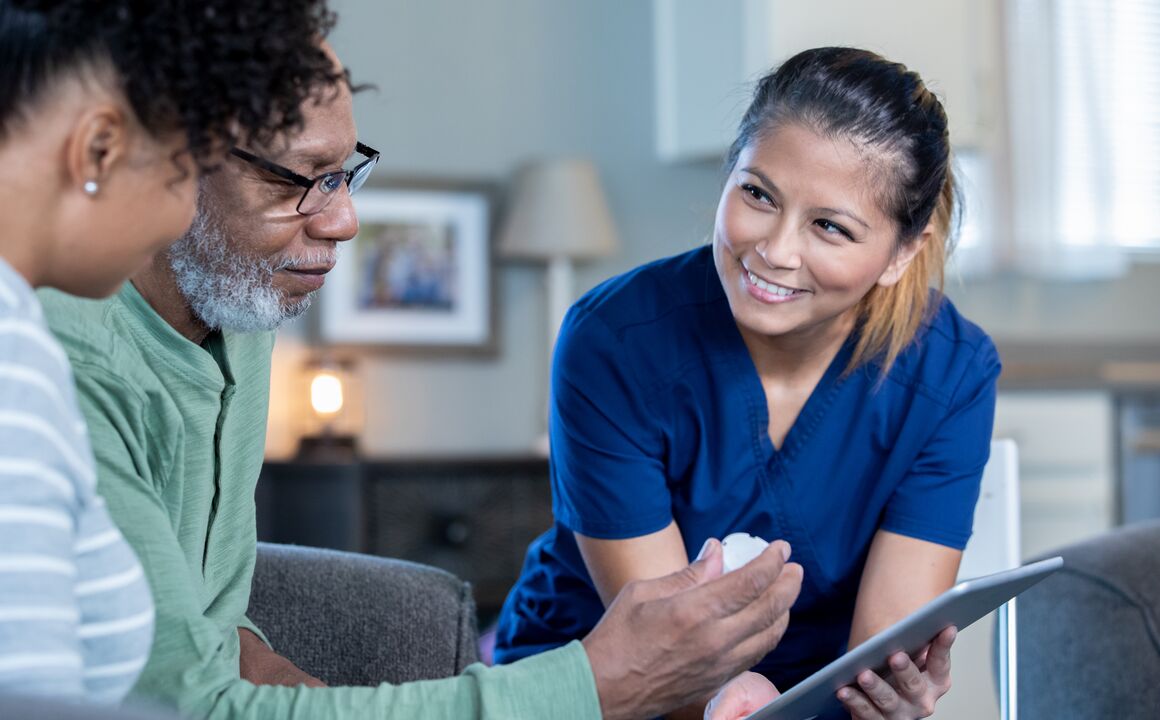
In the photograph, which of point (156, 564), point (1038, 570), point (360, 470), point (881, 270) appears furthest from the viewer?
point (360, 470)

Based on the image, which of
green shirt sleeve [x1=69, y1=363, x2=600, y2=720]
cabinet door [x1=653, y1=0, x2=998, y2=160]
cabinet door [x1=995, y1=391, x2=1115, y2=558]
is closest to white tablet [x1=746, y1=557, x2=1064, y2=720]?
green shirt sleeve [x1=69, y1=363, x2=600, y2=720]

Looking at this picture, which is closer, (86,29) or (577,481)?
(86,29)

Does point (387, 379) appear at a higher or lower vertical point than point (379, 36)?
lower

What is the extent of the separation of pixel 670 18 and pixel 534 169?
2.35 feet

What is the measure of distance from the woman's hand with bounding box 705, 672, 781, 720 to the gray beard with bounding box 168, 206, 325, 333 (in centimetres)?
65

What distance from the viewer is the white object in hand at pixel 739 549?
53.6 inches

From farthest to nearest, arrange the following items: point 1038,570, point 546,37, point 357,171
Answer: point 546,37 < point 357,171 < point 1038,570

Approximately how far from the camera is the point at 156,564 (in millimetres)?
999

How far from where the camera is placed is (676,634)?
1065mm

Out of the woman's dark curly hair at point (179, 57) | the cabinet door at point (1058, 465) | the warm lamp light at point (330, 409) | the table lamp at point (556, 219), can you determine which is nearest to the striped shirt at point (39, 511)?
the woman's dark curly hair at point (179, 57)

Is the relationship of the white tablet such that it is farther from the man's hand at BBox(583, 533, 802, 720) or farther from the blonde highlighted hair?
the blonde highlighted hair

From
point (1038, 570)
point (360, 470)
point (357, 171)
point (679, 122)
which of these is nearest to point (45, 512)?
point (357, 171)

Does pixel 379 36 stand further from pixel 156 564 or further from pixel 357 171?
pixel 156 564

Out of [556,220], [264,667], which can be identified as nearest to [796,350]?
[264,667]
